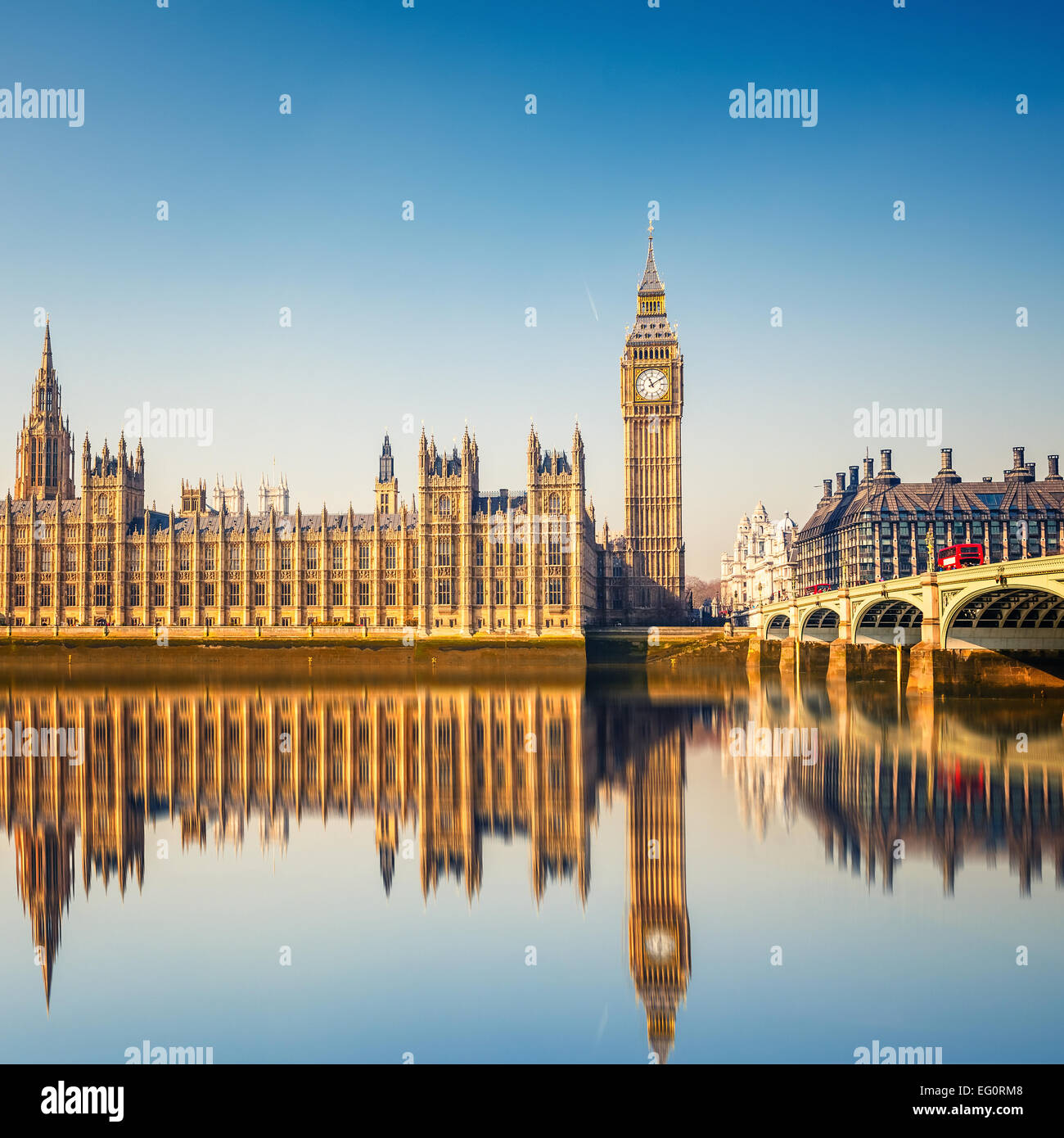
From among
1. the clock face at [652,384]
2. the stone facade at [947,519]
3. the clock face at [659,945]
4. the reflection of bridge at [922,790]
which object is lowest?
the reflection of bridge at [922,790]

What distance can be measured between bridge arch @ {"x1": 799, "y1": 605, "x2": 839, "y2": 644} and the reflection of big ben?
65162 mm

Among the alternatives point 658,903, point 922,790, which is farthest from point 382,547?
point 658,903

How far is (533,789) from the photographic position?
3059 centimetres

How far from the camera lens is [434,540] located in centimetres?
10588

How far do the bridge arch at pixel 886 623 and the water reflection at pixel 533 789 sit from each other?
2169 centimetres

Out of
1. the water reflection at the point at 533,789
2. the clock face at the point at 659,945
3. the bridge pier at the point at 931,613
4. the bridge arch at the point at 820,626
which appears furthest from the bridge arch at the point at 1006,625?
the clock face at the point at 659,945

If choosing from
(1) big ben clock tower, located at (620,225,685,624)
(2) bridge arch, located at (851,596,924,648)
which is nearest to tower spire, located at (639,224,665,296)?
(1) big ben clock tower, located at (620,225,685,624)

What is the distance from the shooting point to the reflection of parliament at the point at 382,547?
341ft

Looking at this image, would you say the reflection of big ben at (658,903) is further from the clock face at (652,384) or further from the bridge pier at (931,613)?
the clock face at (652,384)

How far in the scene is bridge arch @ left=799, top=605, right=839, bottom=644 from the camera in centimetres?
9425
